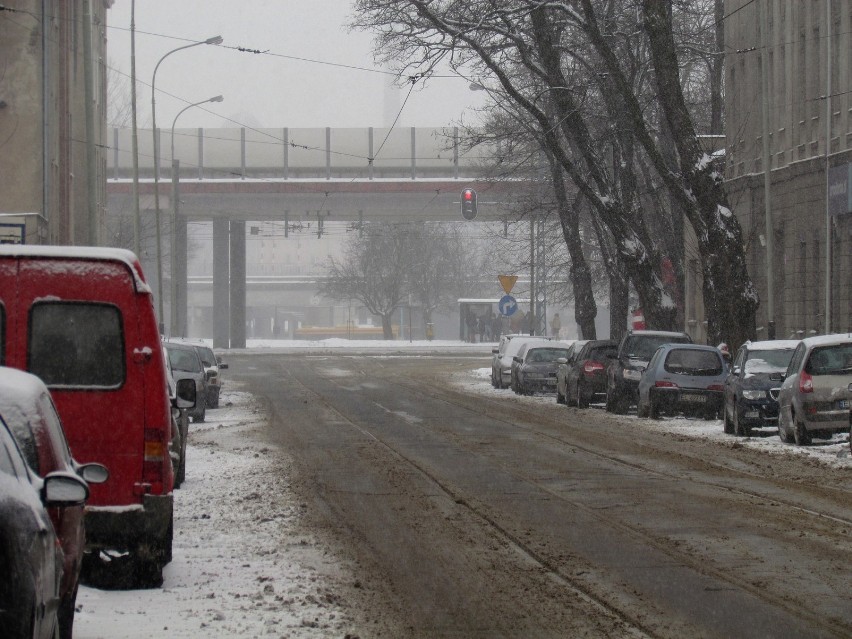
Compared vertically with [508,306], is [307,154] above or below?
above

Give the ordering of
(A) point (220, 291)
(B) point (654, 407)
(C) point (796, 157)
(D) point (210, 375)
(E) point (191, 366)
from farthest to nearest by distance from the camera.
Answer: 1. (A) point (220, 291)
2. (C) point (796, 157)
3. (D) point (210, 375)
4. (E) point (191, 366)
5. (B) point (654, 407)

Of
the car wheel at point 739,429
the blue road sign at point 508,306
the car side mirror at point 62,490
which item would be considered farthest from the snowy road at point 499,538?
the blue road sign at point 508,306

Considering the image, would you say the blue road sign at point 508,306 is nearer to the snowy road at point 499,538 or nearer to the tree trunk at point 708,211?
the tree trunk at point 708,211

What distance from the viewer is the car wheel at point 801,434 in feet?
68.8

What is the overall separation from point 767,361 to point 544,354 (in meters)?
15.0

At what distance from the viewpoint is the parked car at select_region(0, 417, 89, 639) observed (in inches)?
198

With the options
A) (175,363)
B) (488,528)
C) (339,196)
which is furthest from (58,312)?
(339,196)

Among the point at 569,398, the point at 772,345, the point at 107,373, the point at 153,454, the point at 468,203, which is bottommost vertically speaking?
the point at 569,398

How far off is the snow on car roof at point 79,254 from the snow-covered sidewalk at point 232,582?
1.85m

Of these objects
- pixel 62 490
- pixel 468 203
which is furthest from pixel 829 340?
pixel 468 203

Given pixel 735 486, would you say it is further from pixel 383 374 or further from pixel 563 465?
pixel 383 374

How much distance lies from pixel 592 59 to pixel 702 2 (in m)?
13.2

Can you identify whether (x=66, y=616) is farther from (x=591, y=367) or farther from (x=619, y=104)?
(x=619, y=104)

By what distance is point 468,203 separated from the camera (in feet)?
159
